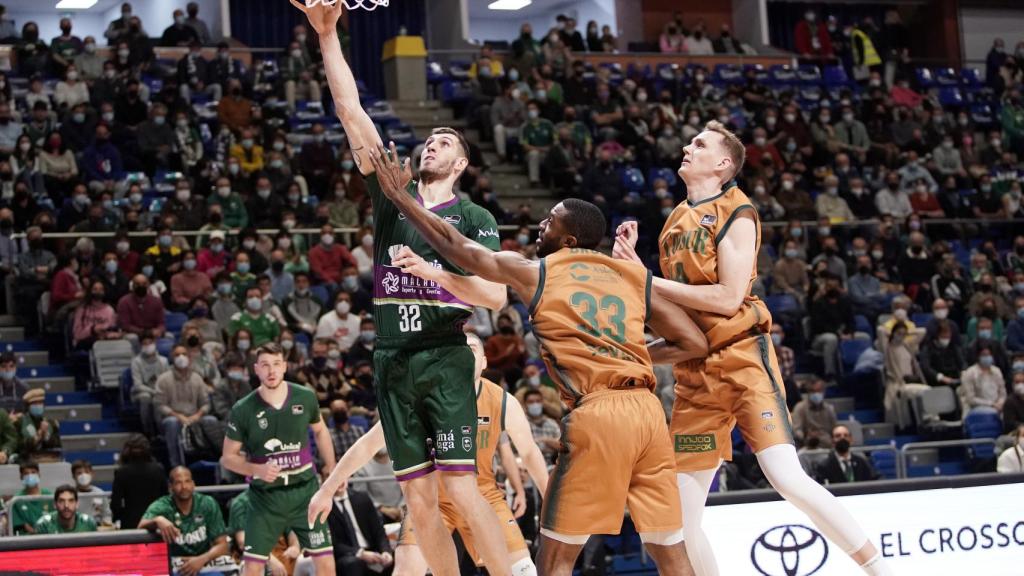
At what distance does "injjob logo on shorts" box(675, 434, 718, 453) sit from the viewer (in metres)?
6.26

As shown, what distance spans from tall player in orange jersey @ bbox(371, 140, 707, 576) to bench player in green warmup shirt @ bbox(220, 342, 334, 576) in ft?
14.6

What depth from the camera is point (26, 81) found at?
19906 mm

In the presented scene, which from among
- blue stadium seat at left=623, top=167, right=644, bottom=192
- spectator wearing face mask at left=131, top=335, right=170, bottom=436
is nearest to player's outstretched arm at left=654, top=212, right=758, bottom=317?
spectator wearing face mask at left=131, top=335, right=170, bottom=436

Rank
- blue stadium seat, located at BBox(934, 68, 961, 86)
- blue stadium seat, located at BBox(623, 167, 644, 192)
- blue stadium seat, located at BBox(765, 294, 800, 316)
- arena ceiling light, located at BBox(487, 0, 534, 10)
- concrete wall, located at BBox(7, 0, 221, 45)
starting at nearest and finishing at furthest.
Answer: blue stadium seat, located at BBox(765, 294, 800, 316) → blue stadium seat, located at BBox(623, 167, 644, 192) → concrete wall, located at BBox(7, 0, 221, 45) → blue stadium seat, located at BBox(934, 68, 961, 86) → arena ceiling light, located at BBox(487, 0, 534, 10)

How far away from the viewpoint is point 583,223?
18.7ft

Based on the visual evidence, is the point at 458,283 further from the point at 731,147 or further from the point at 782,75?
the point at 782,75

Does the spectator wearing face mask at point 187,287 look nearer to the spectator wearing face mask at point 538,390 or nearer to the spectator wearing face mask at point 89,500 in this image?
the spectator wearing face mask at point 89,500

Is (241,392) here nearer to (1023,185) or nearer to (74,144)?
(74,144)

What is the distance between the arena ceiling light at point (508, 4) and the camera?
27.8 meters

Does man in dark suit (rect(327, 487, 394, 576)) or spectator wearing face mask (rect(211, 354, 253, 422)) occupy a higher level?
spectator wearing face mask (rect(211, 354, 253, 422))

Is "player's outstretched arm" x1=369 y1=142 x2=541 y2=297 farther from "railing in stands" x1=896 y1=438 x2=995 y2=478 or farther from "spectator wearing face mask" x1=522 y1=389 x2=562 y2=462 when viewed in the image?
"railing in stands" x1=896 y1=438 x2=995 y2=478

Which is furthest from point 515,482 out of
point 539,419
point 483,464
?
point 539,419

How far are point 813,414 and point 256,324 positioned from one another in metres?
6.46

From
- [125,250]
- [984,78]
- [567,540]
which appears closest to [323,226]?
[125,250]
